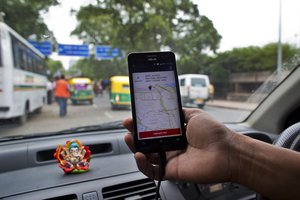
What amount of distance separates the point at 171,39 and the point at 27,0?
1487mm

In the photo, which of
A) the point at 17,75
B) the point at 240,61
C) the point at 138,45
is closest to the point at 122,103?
the point at 138,45

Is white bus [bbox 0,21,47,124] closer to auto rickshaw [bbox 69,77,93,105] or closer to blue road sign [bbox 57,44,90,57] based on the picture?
auto rickshaw [bbox 69,77,93,105]

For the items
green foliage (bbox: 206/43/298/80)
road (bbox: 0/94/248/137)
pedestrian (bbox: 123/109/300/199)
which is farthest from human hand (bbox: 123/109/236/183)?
green foliage (bbox: 206/43/298/80)

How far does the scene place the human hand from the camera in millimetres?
1437

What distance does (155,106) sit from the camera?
1.63 metres

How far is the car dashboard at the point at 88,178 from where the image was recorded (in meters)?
2.16

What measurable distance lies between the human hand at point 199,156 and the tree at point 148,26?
157cm

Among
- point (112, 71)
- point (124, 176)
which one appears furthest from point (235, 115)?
point (124, 176)

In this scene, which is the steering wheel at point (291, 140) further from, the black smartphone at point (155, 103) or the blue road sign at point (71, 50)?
the blue road sign at point (71, 50)

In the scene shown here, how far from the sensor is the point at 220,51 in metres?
3.89

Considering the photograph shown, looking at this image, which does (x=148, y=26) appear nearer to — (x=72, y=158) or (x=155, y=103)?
(x=72, y=158)

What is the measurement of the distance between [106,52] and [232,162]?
9.03 ft

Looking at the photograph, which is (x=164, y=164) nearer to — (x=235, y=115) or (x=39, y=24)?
(x=39, y=24)

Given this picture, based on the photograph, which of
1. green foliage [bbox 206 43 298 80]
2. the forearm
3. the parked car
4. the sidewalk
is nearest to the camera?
the forearm
